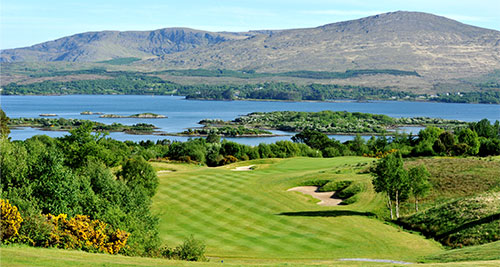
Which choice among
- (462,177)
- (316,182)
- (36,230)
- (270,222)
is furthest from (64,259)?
(462,177)

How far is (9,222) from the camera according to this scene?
2634 centimetres

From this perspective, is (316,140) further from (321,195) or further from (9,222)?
(9,222)

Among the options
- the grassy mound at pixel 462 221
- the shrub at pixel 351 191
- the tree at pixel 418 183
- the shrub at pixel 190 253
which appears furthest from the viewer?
the shrub at pixel 351 191

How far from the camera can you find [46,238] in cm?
2703

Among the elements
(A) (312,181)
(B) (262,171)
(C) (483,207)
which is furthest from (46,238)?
(B) (262,171)

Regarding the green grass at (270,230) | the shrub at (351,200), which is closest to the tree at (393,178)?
the green grass at (270,230)

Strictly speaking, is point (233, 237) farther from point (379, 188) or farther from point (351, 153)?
point (351, 153)

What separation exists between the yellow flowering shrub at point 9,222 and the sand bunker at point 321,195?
3173 centimetres

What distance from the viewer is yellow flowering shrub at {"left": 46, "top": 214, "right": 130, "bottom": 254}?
27406mm

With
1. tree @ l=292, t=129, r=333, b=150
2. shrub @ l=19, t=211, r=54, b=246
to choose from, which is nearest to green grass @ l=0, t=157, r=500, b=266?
shrub @ l=19, t=211, r=54, b=246

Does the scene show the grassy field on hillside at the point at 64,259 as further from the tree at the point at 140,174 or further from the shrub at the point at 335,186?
the shrub at the point at 335,186

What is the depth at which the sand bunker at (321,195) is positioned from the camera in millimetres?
53153

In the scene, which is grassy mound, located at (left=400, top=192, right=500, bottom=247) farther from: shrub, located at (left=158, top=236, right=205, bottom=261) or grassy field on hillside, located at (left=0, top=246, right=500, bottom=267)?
shrub, located at (left=158, top=236, right=205, bottom=261)

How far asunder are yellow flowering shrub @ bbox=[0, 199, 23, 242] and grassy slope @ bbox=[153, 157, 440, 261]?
1294 cm
